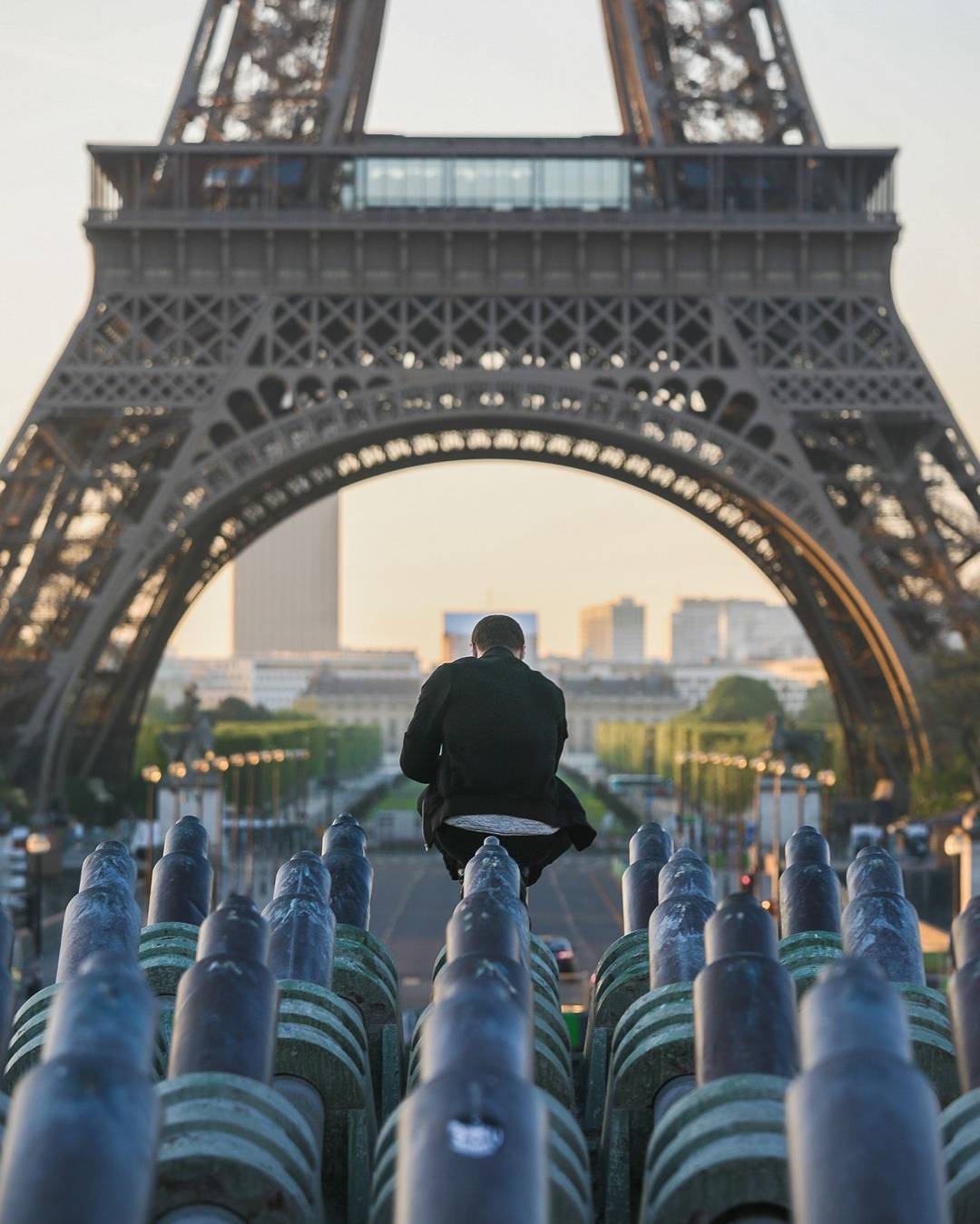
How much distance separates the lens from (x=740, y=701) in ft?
492

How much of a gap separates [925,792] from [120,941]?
133 ft

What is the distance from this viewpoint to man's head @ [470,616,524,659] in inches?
344

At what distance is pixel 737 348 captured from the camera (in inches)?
1702

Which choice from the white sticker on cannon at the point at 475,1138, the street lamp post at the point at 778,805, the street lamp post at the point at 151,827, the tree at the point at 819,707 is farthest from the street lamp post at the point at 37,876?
the tree at the point at 819,707

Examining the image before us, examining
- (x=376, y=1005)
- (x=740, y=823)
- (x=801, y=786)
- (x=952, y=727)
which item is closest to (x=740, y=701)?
(x=740, y=823)

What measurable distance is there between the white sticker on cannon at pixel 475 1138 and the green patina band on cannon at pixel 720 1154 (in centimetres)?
118

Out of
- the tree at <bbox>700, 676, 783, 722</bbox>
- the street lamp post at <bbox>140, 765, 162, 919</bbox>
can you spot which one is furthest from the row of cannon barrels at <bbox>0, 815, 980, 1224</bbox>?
the tree at <bbox>700, 676, 783, 722</bbox>

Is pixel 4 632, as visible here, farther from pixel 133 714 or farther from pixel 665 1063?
pixel 665 1063

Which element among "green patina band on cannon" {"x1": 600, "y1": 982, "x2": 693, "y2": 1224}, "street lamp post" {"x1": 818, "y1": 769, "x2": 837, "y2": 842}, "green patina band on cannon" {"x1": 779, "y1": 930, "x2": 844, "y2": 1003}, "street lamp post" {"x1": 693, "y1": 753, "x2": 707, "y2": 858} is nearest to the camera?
→ "green patina band on cannon" {"x1": 600, "y1": 982, "x2": 693, "y2": 1224}

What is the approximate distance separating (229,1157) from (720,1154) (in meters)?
1.26

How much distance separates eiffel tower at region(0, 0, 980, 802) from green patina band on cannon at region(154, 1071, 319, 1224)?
37189mm

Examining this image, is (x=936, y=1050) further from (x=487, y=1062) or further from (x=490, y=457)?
(x=490, y=457)

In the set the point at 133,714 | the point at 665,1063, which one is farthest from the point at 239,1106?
the point at 133,714

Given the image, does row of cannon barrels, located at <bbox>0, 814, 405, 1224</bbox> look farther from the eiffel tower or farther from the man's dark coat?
the eiffel tower
